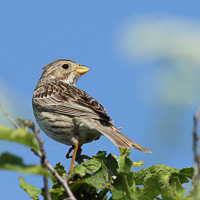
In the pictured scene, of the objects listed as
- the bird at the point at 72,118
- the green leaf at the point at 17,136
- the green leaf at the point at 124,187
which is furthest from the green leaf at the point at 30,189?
the bird at the point at 72,118

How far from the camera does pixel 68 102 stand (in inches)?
281

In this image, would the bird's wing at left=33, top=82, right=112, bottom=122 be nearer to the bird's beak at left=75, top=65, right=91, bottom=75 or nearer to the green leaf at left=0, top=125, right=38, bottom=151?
the bird's beak at left=75, top=65, right=91, bottom=75

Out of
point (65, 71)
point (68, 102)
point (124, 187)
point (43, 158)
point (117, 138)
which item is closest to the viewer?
point (43, 158)

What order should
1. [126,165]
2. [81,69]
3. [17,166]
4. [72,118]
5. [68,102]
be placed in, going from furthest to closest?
[81,69]
[68,102]
[72,118]
[126,165]
[17,166]

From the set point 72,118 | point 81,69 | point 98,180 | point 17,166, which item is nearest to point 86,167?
point 98,180

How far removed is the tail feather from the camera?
506 cm

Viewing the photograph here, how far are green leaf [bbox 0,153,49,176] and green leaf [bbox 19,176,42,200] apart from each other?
5.81 ft

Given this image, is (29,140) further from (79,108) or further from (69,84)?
(69,84)

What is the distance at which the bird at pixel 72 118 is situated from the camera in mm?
6136

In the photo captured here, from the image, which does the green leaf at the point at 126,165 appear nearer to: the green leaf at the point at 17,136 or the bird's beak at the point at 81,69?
the green leaf at the point at 17,136

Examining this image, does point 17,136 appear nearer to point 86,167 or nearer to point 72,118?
point 86,167

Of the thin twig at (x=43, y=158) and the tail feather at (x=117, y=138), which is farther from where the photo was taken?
the tail feather at (x=117, y=138)

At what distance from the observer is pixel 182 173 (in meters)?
3.40

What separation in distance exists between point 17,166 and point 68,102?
227 inches
